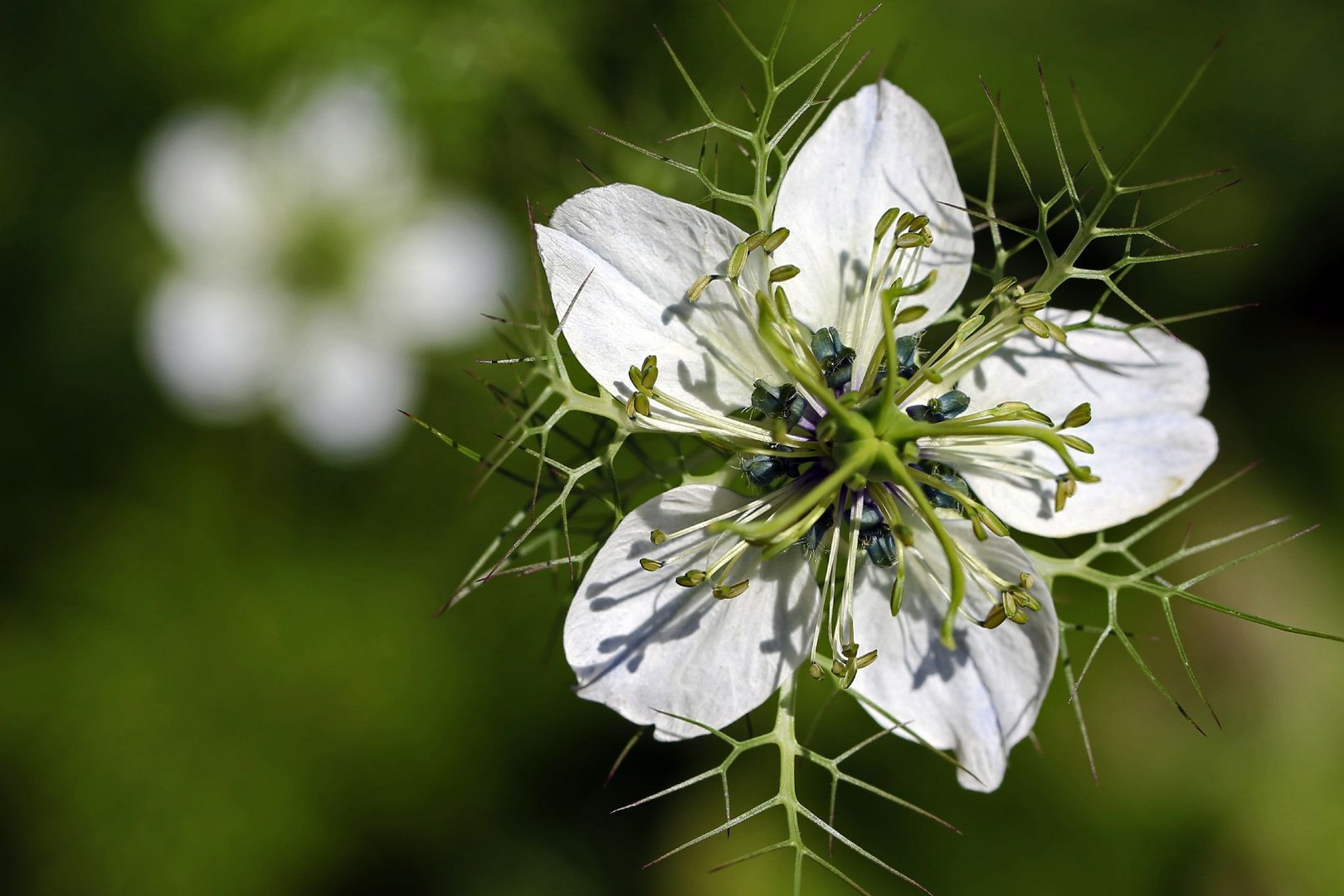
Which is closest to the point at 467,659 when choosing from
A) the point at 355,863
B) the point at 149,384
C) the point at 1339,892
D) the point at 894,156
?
the point at 355,863

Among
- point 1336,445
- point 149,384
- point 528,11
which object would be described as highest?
point 528,11

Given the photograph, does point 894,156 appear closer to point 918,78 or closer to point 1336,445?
point 918,78

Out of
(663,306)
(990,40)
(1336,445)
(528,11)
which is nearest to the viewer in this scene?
(663,306)

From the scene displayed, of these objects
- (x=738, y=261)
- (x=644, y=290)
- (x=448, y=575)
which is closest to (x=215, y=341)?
(x=448, y=575)

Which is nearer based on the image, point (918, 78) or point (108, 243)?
point (918, 78)

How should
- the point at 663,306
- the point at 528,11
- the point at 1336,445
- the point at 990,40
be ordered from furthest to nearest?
the point at 1336,445
the point at 990,40
the point at 528,11
the point at 663,306

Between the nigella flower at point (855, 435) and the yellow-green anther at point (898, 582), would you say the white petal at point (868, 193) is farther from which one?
the yellow-green anther at point (898, 582)
